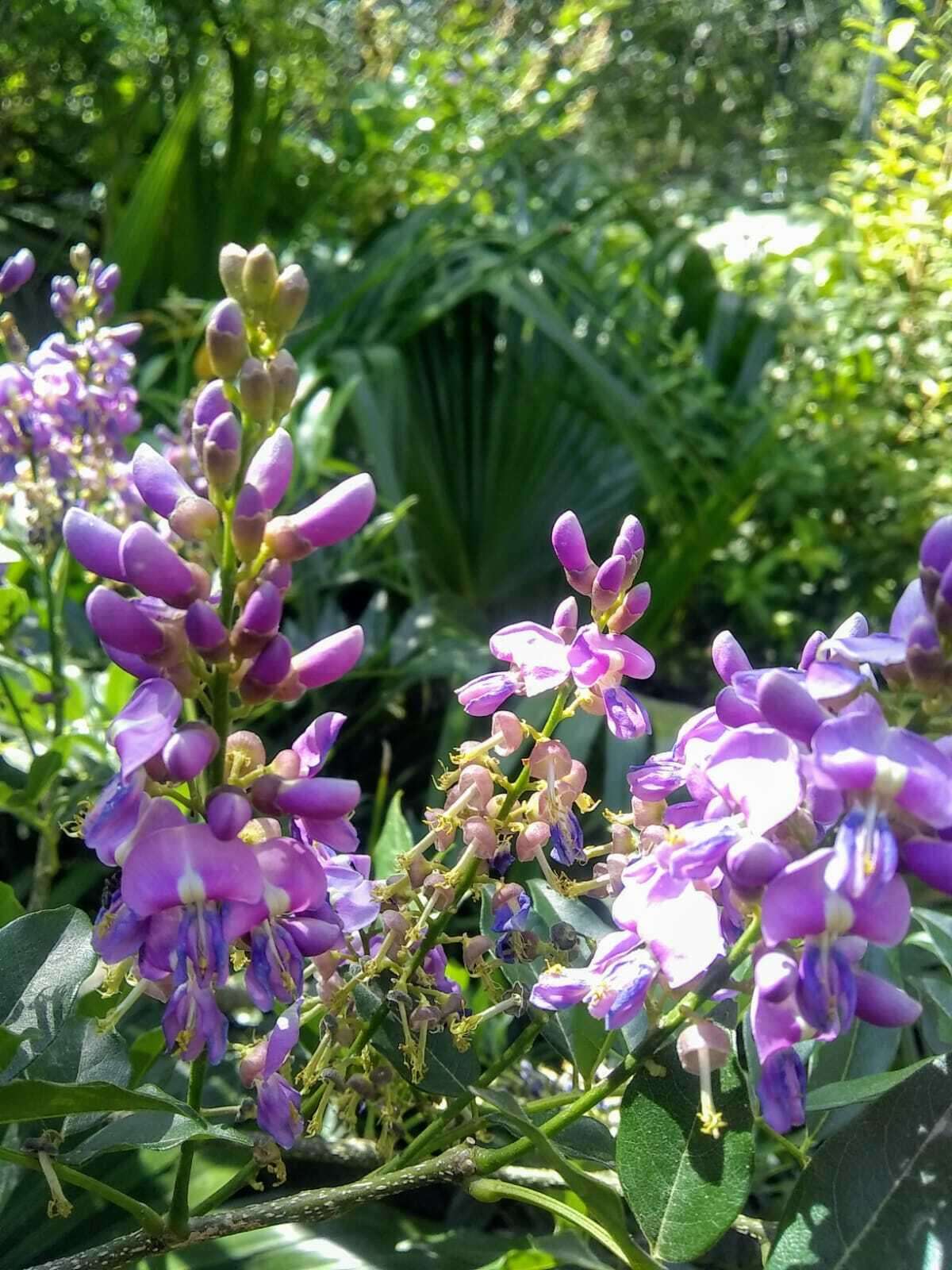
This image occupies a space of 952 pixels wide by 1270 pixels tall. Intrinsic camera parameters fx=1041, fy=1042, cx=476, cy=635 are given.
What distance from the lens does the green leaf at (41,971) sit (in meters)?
0.37

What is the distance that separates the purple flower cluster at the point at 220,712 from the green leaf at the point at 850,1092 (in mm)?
200

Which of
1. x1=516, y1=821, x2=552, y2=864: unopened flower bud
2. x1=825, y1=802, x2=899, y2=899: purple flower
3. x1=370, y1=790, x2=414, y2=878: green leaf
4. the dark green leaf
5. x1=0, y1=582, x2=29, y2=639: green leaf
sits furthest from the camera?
x1=0, y1=582, x2=29, y2=639: green leaf

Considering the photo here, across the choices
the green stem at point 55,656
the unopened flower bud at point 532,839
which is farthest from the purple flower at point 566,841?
the green stem at point 55,656

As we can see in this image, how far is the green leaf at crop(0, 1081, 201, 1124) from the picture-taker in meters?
0.31

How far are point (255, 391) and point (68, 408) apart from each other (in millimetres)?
565

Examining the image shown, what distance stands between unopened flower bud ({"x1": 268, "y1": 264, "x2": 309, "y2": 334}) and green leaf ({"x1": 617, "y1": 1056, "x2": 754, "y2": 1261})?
28 centimetres

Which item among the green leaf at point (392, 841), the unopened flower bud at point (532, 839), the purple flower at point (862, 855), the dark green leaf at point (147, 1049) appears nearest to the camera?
the purple flower at point (862, 855)

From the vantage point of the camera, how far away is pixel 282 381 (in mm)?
319

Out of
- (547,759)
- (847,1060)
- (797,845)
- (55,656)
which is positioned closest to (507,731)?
(547,759)

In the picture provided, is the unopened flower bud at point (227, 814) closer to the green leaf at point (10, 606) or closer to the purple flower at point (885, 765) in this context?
the purple flower at point (885, 765)

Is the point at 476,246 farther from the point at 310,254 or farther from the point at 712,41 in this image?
the point at 712,41

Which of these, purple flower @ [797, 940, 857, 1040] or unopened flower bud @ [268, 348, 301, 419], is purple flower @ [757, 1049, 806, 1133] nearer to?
purple flower @ [797, 940, 857, 1040]

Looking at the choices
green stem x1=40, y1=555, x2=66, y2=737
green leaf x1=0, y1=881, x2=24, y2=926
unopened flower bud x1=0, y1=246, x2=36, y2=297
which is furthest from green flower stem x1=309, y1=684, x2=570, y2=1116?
unopened flower bud x1=0, y1=246, x2=36, y2=297

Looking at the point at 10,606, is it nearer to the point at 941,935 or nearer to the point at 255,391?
the point at 255,391
